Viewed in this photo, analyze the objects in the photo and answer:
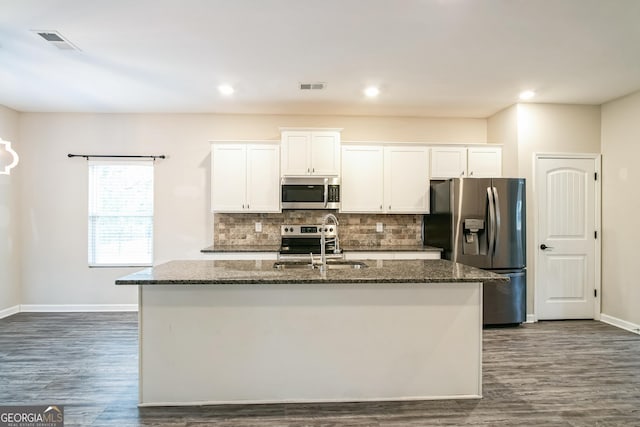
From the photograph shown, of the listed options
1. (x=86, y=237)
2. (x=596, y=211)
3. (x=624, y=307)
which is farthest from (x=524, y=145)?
(x=86, y=237)

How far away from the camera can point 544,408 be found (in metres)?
2.36

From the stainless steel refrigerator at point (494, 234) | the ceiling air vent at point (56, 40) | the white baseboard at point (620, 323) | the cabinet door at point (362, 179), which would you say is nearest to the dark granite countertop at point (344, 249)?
the stainless steel refrigerator at point (494, 234)

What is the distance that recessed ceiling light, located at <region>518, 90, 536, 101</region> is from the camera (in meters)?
3.92

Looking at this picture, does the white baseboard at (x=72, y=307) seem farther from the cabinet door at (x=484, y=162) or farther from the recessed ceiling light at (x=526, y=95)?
the recessed ceiling light at (x=526, y=95)

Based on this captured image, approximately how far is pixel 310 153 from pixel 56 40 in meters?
2.61

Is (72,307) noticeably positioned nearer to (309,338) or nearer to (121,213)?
(121,213)

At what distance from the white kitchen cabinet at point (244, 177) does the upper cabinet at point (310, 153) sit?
16cm

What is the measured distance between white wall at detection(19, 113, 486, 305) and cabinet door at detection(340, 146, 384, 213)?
83cm

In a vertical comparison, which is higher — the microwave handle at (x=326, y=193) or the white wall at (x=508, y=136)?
the white wall at (x=508, y=136)

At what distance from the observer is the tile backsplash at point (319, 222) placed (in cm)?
472

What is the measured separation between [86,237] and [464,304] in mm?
4754

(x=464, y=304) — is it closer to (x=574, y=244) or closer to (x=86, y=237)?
(x=574, y=244)

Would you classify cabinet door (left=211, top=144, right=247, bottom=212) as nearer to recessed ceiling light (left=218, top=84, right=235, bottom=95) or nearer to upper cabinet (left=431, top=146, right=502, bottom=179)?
recessed ceiling light (left=218, top=84, right=235, bottom=95)

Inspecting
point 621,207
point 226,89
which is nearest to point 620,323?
point 621,207
